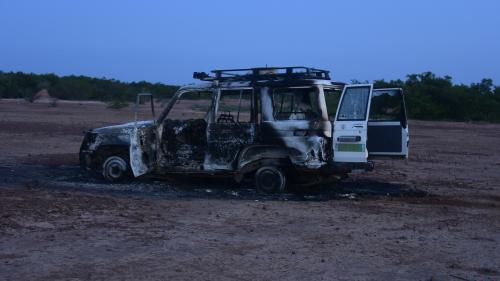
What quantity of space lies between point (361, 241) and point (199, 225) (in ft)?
7.17

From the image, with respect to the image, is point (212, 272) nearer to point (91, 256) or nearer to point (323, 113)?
point (91, 256)

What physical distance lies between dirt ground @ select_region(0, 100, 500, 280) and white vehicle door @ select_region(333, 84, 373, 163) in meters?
0.81

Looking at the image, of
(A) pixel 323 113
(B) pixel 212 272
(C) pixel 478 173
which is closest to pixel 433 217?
(A) pixel 323 113

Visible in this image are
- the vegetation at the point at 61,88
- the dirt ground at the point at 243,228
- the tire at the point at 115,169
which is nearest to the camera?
the dirt ground at the point at 243,228

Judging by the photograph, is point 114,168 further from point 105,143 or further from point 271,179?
point 271,179

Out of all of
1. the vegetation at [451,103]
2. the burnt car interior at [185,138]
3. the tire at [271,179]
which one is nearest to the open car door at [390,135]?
the tire at [271,179]

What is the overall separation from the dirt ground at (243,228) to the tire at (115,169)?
10.6 inches

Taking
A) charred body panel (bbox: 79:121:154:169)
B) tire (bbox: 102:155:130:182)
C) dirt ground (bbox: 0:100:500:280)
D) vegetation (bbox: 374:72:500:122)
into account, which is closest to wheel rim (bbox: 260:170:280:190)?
dirt ground (bbox: 0:100:500:280)

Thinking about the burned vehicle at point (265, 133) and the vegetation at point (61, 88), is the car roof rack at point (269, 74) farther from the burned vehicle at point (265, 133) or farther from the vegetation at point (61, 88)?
the vegetation at point (61, 88)

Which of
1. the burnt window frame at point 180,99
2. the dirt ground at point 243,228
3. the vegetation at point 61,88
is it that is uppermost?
the vegetation at point 61,88

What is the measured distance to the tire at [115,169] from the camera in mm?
12773

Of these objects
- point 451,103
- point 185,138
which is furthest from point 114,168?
point 451,103

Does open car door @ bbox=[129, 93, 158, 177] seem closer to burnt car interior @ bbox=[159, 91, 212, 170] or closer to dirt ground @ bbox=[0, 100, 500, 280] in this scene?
burnt car interior @ bbox=[159, 91, 212, 170]

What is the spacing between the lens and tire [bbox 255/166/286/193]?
39.0 ft
